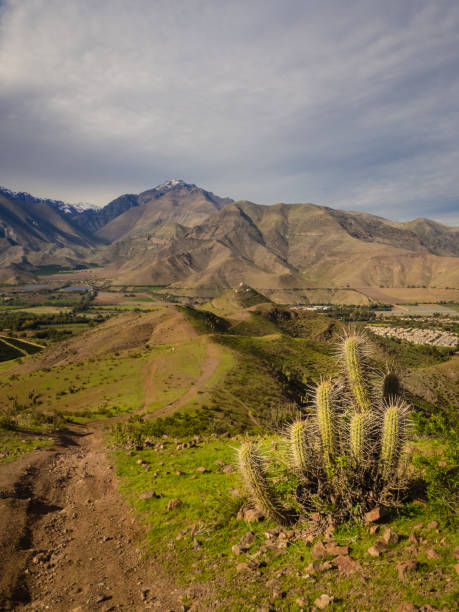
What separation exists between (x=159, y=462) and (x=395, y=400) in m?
14.7

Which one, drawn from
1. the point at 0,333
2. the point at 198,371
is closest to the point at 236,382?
the point at 198,371

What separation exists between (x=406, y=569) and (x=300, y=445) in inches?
149

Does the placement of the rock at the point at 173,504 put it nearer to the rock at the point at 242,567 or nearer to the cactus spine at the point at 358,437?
the rock at the point at 242,567

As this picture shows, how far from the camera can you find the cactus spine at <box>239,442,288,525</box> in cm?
1052

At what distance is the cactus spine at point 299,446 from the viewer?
10625 millimetres

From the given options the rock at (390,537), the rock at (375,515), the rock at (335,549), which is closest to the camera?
the rock at (390,537)

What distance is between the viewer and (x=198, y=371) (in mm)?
55281

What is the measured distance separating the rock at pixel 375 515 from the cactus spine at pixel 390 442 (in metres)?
0.99

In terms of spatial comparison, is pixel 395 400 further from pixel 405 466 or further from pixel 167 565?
pixel 167 565

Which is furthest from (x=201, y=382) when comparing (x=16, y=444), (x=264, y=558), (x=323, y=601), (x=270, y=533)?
(x=323, y=601)

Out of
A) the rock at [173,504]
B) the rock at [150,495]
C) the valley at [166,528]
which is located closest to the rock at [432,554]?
the valley at [166,528]

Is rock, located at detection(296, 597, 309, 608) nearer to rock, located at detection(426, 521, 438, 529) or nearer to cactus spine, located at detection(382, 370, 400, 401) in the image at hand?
rock, located at detection(426, 521, 438, 529)

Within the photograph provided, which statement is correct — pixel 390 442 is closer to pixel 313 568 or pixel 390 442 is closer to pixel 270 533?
pixel 313 568

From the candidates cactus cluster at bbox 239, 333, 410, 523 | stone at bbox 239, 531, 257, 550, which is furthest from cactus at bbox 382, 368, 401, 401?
stone at bbox 239, 531, 257, 550
